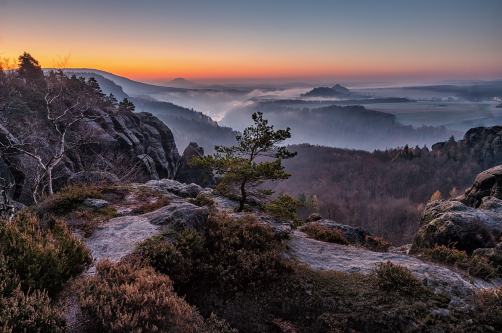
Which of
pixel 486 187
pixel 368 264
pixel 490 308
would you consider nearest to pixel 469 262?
pixel 368 264

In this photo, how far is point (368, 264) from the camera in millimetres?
10445

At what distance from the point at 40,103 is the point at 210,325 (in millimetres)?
48936

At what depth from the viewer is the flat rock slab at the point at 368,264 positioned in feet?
25.9

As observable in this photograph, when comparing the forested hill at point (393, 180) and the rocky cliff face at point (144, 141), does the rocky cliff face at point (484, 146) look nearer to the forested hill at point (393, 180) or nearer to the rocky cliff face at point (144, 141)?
the forested hill at point (393, 180)

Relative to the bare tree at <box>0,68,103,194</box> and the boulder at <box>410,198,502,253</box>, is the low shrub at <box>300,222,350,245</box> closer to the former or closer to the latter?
the boulder at <box>410,198,502,253</box>

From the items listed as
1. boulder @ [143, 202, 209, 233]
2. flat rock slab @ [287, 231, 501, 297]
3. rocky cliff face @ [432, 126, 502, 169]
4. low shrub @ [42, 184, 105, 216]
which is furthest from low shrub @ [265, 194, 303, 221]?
rocky cliff face @ [432, 126, 502, 169]

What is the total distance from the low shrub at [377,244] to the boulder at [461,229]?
1.81 metres

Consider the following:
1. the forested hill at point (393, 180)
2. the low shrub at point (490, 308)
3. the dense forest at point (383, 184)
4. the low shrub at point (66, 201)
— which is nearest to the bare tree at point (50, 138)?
the low shrub at point (66, 201)

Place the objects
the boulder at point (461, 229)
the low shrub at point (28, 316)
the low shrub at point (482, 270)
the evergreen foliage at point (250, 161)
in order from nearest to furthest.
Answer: the low shrub at point (28, 316) → the low shrub at point (482, 270) → the evergreen foliage at point (250, 161) → the boulder at point (461, 229)

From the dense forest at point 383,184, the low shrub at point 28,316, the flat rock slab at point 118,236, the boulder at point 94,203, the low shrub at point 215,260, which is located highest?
the low shrub at point 28,316

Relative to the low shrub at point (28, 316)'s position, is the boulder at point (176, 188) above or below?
below

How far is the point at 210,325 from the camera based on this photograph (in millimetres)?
6012

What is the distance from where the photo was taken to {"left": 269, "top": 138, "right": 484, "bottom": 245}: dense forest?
9131 cm

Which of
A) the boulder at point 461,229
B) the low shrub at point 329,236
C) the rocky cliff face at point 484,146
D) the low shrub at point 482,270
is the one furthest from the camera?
the rocky cliff face at point 484,146
